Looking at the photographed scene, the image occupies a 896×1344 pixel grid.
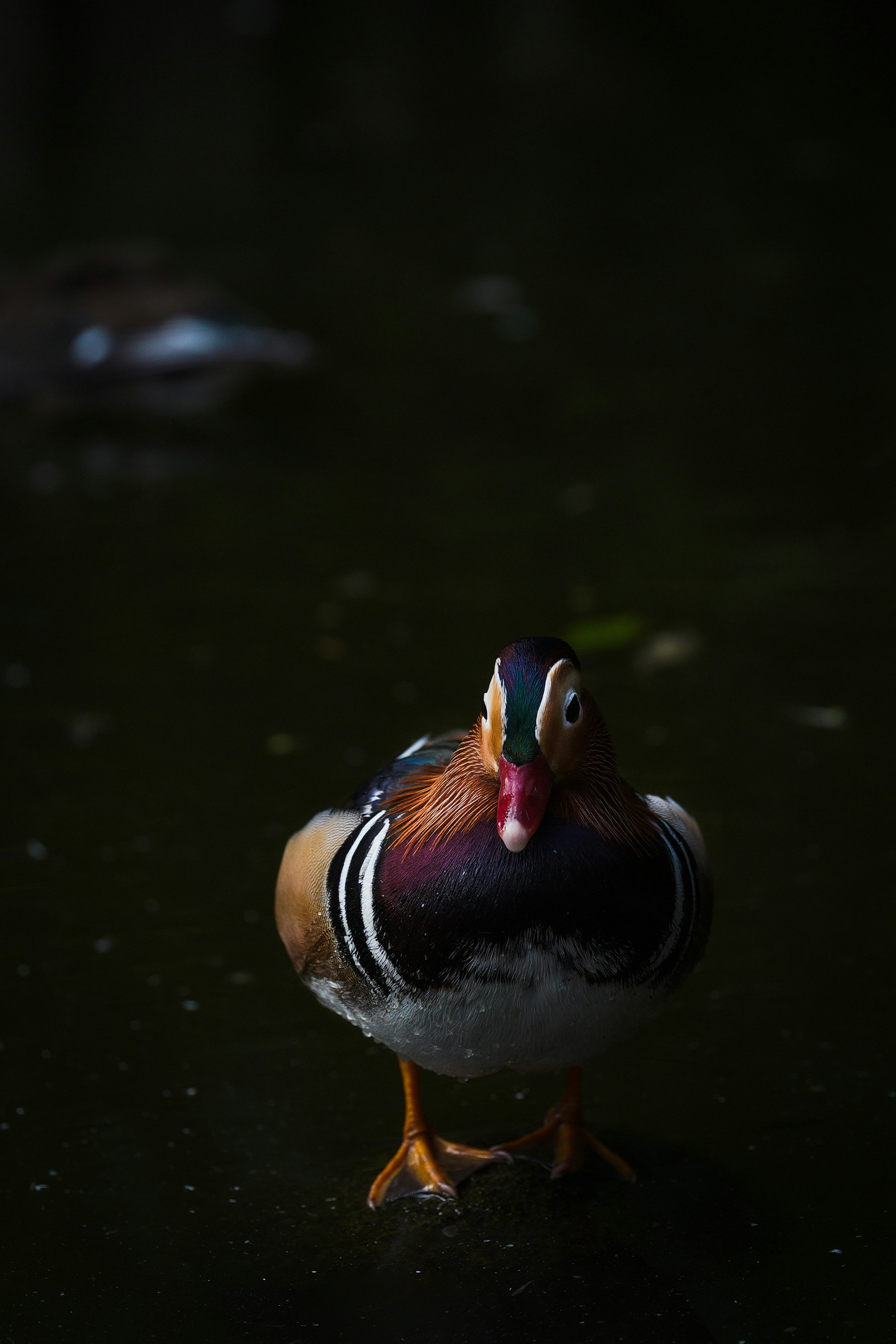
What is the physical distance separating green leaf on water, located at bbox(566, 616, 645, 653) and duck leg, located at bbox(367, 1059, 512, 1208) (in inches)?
72.9

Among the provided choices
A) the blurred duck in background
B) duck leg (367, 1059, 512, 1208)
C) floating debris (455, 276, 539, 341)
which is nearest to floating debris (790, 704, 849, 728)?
duck leg (367, 1059, 512, 1208)

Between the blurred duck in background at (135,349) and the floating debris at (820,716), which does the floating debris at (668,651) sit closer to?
the floating debris at (820,716)

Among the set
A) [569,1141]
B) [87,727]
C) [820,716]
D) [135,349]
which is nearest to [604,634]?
[820,716]

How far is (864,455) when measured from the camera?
17.7ft

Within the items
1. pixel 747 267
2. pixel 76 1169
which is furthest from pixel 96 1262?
pixel 747 267

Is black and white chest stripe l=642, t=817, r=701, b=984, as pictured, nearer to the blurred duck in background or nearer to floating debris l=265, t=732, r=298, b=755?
floating debris l=265, t=732, r=298, b=755

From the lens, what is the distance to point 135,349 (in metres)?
5.95

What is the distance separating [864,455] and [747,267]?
6.74 feet

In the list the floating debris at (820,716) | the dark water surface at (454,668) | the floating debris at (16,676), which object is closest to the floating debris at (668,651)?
the dark water surface at (454,668)

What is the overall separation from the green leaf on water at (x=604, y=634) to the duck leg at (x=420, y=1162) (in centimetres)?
185

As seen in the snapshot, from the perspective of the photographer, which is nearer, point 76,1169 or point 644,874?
point 644,874

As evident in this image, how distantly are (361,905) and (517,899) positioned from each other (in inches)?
11.2

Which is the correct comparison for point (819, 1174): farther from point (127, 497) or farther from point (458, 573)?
point (127, 497)

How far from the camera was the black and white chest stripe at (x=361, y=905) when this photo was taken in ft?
7.11
